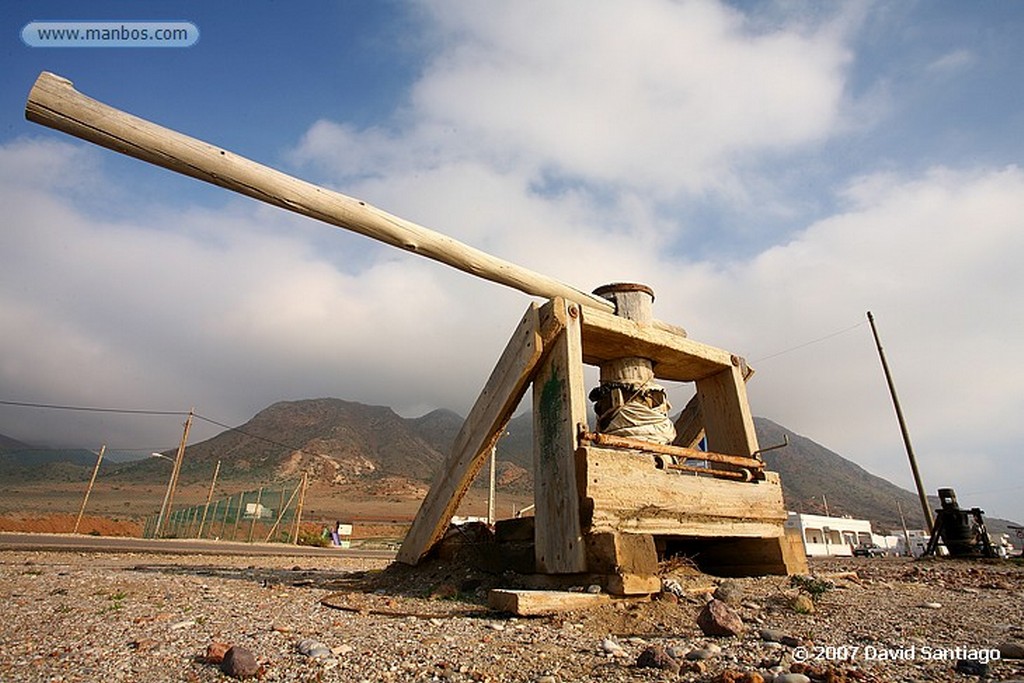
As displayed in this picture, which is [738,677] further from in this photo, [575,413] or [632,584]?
[575,413]

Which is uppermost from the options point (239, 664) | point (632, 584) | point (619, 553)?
point (619, 553)

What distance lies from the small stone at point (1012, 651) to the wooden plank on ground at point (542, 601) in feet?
6.06

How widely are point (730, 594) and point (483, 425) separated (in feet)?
7.29

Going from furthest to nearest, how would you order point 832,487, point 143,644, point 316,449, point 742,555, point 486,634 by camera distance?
point 832,487, point 316,449, point 742,555, point 486,634, point 143,644

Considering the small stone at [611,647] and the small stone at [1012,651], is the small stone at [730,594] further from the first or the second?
the small stone at [1012,651]

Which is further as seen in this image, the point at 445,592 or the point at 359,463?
the point at 359,463

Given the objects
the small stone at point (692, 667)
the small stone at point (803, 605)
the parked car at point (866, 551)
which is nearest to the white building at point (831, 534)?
the parked car at point (866, 551)

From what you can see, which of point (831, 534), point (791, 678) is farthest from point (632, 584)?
point (831, 534)

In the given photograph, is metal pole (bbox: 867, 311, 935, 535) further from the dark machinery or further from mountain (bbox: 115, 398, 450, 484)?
mountain (bbox: 115, 398, 450, 484)

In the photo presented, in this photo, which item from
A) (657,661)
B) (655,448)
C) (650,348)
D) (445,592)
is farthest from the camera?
(650,348)

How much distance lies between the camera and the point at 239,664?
2.11 m

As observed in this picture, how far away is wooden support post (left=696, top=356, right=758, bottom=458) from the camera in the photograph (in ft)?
18.2

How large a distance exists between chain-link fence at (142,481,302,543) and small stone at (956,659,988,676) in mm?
26168

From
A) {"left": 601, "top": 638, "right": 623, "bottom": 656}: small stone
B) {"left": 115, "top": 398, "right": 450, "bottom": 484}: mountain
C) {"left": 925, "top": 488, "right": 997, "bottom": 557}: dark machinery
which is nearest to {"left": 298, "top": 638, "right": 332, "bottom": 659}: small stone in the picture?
{"left": 601, "top": 638, "right": 623, "bottom": 656}: small stone
